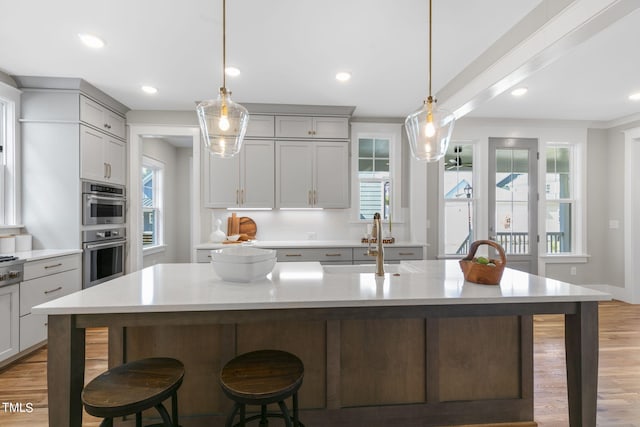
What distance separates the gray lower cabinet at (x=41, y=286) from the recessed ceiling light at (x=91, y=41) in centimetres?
Answer: 195

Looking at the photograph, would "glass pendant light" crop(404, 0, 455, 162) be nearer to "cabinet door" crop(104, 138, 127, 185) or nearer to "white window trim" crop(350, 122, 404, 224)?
"white window trim" crop(350, 122, 404, 224)

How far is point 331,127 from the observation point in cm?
425

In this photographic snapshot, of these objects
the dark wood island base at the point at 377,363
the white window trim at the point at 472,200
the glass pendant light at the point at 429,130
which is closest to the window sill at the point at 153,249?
the dark wood island base at the point at 377,363

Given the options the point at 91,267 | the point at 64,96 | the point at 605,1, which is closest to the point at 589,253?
the point at 605,1

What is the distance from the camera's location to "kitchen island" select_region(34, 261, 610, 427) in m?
1.37

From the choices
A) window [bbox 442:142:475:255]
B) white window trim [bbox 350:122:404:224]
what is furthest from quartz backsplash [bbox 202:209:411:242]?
window [bbox 442:142:475:255]

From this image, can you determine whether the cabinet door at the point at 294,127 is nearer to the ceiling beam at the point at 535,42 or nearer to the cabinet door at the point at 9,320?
the ceiling beam at the point at 535,42

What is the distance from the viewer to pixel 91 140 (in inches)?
140

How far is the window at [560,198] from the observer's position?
4.94m

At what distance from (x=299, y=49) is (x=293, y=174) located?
67.5 inches

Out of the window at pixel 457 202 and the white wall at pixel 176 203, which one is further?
the white wall at pixel 176 203

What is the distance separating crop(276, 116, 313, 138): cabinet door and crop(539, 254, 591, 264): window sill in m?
3.95

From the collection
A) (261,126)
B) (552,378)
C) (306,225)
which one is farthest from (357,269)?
(261,126)

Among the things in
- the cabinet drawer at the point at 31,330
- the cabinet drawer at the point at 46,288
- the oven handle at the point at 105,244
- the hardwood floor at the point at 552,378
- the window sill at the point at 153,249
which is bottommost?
the hardwood floor at the point at 552,378
